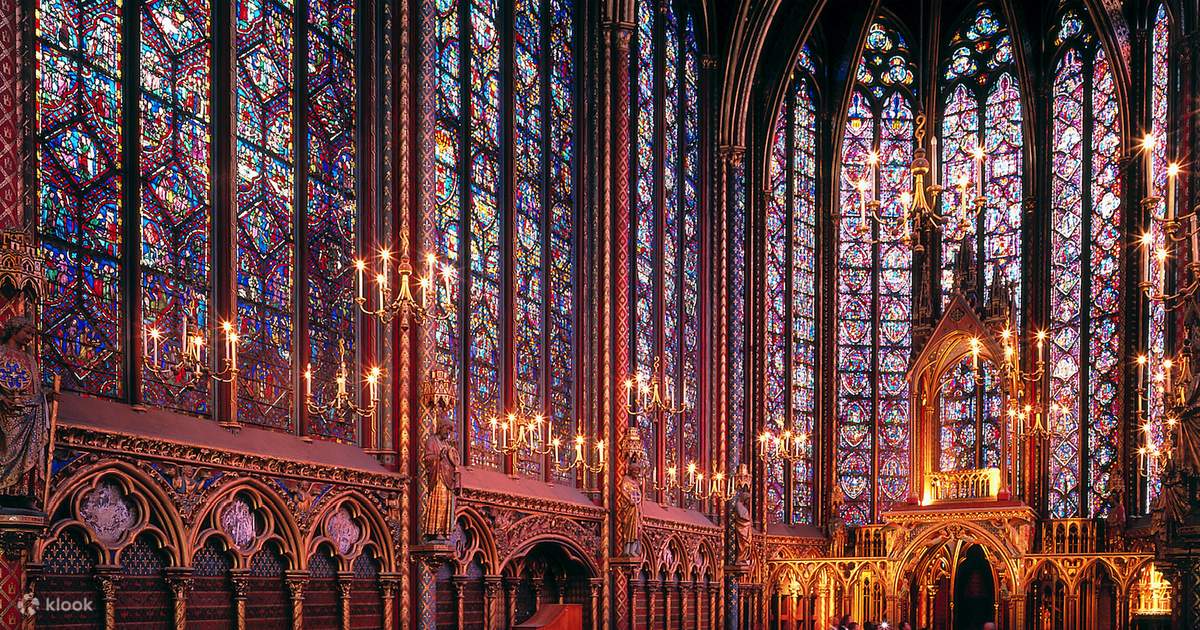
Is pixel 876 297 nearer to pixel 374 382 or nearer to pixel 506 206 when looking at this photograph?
pixel 506 206

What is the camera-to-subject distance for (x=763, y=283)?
3953 centimetres

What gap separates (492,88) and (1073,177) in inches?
809

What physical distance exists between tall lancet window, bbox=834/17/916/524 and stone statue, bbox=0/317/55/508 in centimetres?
3058

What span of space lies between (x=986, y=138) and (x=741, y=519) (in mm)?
14512

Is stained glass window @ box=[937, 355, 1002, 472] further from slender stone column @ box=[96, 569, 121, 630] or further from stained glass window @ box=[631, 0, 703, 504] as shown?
slender stone column @ box=[96, 569, 121, 630]

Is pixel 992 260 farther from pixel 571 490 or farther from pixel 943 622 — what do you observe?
pixel 571 490

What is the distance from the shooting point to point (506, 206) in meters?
26.6

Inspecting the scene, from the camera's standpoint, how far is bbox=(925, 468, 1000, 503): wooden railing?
3909cm

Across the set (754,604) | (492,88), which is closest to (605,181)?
(492,88)

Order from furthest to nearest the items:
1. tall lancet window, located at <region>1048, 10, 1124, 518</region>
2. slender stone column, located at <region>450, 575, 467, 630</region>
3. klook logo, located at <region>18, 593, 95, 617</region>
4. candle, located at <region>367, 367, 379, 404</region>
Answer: tall lancet window, located at <region>1048, 10, 1124, 518</region> < slender stone column, located at <region>450, 575, 467, 630</region> < candle, located at <region>367, 367, 379, 404</region> < klook logo, located at <region>18, 593, 95, 617</region>

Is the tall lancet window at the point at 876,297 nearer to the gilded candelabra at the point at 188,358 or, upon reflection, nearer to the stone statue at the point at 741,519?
the stone statue at the point at 741,519

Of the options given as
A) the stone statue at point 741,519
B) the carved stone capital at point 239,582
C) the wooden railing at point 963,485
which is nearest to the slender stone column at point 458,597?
the carved stone capital at point 239,582

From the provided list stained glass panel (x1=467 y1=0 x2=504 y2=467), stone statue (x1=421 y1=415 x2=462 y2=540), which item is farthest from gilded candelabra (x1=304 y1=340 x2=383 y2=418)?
stained glass panel (x1=467 y1=0 x2=504 y2=467)

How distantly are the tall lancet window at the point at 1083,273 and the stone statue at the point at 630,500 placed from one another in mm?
15012
